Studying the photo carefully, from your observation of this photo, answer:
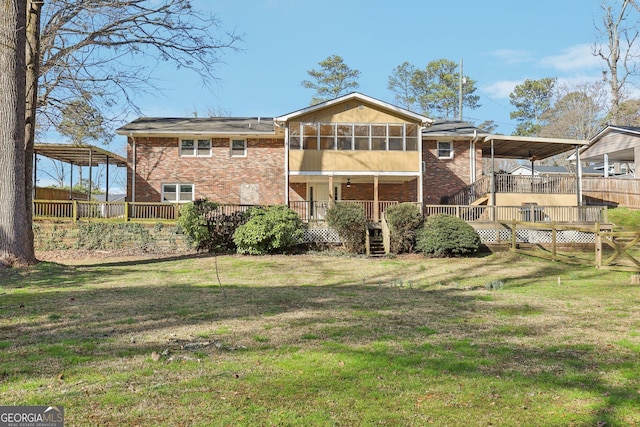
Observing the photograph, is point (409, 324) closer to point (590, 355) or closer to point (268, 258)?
point (590, 355)

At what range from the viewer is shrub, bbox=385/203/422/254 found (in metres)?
18.8

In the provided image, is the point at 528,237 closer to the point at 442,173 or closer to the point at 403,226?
the point at 403,226

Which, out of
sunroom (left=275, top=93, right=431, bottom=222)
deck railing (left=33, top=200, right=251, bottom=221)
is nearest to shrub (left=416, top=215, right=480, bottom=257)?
sunroom (left=275, top=93, right=431, bottom=222)

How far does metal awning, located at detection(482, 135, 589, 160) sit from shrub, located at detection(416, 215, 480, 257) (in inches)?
287

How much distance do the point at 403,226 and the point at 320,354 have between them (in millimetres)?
13895

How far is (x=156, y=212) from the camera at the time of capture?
22156mm

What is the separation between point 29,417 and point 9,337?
9.16 ft

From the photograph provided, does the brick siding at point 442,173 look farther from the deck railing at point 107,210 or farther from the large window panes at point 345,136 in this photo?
Answer: the deck railing at point 107,210

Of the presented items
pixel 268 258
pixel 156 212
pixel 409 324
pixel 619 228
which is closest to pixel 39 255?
pixel 156 212

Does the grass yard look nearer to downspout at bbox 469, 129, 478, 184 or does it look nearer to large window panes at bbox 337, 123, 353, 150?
large window panes at bbox 337, 123, 353, 150

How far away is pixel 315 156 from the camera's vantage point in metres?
22.9

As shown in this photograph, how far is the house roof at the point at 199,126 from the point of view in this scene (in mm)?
25125

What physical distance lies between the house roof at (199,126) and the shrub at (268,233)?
303 inches

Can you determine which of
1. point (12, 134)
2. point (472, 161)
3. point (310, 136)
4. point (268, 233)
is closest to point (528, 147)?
point (472, 161)
